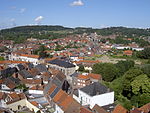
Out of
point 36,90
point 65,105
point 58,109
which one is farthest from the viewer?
point 36,90

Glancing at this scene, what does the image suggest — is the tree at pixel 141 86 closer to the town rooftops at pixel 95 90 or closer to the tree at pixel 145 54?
the town rooftops at pixel 95 90

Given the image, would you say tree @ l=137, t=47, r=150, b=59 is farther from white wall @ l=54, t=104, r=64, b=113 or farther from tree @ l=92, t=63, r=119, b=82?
white wall @ l=54, t=104, r=64, b=113

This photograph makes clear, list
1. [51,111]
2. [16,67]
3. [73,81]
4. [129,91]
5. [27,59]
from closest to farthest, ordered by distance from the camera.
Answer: [51,111]
[129,91]
[73,81]
[16,67]
[27,59]

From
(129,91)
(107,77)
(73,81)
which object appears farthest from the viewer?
(107,77)

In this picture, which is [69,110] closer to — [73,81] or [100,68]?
[73,81]

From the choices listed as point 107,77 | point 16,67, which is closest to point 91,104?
point 107,77

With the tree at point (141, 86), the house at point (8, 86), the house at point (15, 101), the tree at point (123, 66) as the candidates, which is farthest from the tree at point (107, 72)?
the house at point (15, 101)

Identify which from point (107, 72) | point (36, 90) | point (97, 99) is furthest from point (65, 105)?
point (107, 72)

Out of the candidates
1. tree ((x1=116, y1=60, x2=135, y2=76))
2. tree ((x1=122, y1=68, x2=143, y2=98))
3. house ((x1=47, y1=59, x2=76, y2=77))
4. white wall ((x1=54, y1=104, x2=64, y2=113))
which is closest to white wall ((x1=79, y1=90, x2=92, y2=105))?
white wall ((x1=54, y1=104, x2=64, y2=113))

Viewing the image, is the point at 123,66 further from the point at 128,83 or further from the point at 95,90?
the point at 95,90
